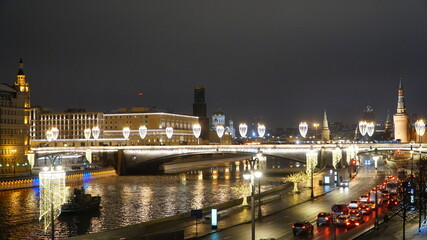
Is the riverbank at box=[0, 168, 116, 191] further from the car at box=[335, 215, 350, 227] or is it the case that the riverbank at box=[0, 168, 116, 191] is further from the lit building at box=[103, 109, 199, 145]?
the lit building at box=[103, 109, 199, 145]

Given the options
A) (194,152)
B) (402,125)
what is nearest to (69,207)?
(194,152)

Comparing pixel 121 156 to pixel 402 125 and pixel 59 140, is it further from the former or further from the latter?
pixel 402 125

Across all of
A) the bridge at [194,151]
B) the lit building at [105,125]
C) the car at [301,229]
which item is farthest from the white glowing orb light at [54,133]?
the car at [301,229]

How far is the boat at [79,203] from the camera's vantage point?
64750mm

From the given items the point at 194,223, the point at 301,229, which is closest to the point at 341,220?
the point at 301,229

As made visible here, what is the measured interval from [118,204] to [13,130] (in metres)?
55.8

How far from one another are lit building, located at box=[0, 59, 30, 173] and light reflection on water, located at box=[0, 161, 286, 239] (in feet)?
62.2

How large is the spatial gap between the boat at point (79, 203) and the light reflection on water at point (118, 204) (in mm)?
1094

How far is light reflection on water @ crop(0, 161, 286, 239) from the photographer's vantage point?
179 feet

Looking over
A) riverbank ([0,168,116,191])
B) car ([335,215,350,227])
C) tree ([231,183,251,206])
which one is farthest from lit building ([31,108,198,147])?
car ([335,215,350,227])

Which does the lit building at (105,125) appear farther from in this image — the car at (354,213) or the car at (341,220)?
the car at (341,220)

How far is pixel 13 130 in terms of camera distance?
4636 inches

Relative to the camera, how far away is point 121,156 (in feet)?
422

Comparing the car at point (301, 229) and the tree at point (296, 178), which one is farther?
the tree at point (296, 178)
